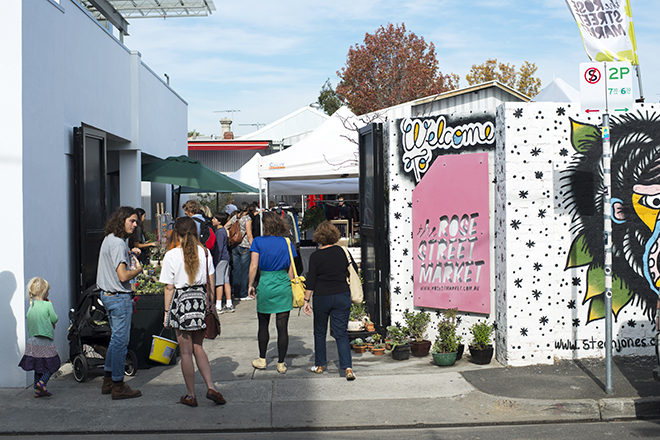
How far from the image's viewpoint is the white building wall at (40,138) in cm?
659

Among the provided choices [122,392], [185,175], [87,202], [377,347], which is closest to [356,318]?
[377,347]

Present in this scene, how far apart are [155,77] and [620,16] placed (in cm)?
1033

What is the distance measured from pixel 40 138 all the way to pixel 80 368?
2.74 metres

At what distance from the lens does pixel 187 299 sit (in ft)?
19.3

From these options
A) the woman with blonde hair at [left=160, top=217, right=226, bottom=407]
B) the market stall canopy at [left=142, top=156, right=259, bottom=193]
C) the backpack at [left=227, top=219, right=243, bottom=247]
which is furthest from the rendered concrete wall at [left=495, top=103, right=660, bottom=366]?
the market stall canopy at [left=142, top=156, right=259, bottom=193]

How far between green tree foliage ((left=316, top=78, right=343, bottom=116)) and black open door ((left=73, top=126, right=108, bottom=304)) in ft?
140

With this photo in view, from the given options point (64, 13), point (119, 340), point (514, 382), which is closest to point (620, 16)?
point (514, 382)

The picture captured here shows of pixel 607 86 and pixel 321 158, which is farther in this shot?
pixel 321 158

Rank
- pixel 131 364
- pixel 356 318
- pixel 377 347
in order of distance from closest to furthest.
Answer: pixel 131 364, pixel 377 347, pixel 356 318

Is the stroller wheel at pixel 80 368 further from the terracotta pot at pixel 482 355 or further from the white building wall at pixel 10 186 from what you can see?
the terracotta pot at pixel 482 355

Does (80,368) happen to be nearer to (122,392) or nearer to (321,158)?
(122,392)

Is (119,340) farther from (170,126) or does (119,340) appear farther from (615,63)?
(170,126)

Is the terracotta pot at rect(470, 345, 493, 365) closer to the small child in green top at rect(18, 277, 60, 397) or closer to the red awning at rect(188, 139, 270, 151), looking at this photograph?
the small child in green top at rect(18, 277, 60, 397)

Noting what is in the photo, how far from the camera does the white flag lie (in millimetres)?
6297
